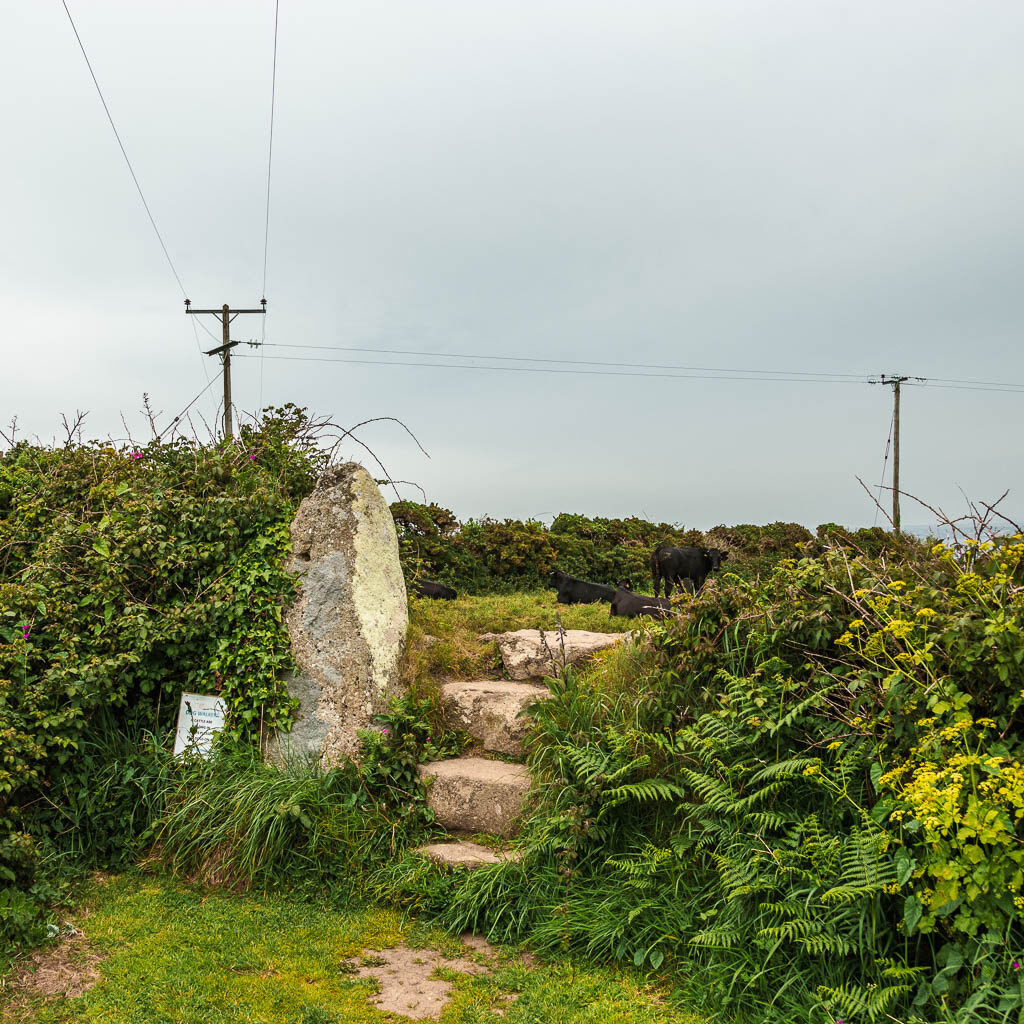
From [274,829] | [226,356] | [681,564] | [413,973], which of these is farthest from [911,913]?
[226,356]

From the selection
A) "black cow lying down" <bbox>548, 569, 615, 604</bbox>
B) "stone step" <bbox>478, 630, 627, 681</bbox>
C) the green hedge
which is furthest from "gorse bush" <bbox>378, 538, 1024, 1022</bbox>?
the green hedge

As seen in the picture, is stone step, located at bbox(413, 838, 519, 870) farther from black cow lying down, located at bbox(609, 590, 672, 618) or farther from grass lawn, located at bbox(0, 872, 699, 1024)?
black cow lying down, located at bbox(609, 590, 672, 618)

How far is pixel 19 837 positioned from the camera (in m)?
5.38

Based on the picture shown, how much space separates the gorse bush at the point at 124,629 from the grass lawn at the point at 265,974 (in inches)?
36.2

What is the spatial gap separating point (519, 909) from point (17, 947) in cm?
297

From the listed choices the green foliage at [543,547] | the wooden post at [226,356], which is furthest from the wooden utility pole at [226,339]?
the green foliage at [543,547]

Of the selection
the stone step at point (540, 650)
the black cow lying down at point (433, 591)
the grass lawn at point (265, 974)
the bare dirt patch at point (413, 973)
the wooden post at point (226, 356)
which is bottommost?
the bare dirt patch at point (413, 973)

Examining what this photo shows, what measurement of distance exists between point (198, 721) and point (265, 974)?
94.4 inches

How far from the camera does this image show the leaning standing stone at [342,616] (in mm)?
6875

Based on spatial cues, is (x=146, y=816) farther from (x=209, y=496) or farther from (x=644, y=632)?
(x=644, y=632)

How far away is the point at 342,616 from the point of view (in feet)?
23.6

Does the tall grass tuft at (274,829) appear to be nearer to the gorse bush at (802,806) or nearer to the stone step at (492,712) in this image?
the gorse bush at (802,806)

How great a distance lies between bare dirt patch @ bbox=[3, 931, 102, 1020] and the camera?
4.70m

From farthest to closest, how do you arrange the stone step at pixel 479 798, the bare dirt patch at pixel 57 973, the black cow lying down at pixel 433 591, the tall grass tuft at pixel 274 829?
the black cow lying down at pixel 433 591 → the stone step at pixel 479 798 → the tall grass tuft at pixel 274 829 → the bare dirt patch at pixel 57 973
